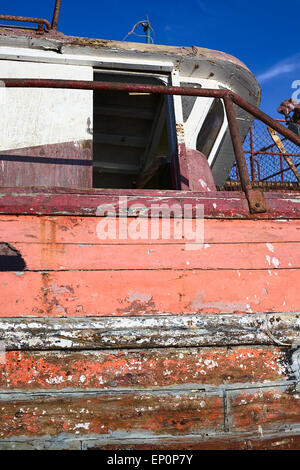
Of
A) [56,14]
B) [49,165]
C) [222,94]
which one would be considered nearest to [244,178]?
[222,94]

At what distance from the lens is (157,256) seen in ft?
5.54

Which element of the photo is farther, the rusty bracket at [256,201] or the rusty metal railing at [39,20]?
the rusty metal railing at [39,20]

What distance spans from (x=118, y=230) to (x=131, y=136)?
2.72 metres

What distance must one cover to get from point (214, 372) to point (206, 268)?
0.46m

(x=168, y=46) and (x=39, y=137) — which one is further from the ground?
(x=168, y=46)

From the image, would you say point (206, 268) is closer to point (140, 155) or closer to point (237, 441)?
point (237, 441)

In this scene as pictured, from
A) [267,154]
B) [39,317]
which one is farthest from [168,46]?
[267,154]

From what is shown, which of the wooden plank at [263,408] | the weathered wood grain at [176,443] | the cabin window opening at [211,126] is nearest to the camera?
the weathered wood grain at [176,443]

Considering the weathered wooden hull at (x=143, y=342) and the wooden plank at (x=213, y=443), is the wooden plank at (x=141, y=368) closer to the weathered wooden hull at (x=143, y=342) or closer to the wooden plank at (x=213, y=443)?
the weathered wooden hull at (x=143, y=342)

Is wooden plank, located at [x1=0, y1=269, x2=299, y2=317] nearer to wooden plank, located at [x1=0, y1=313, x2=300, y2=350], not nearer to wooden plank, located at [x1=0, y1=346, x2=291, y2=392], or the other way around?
wooden plank, located at [x1=0, y1=313, x2=300, y2=350]

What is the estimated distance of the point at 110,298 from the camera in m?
1.61

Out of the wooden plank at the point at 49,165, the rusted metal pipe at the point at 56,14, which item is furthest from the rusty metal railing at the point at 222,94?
the rusted metal pipe at the point at 56,14

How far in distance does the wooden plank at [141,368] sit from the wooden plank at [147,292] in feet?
0.57

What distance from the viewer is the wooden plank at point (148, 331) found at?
58.9 inches
